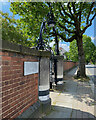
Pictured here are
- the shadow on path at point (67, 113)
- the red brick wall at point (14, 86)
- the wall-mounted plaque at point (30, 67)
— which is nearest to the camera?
the red brick wall at point (14, 86)

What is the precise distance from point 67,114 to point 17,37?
12169mm

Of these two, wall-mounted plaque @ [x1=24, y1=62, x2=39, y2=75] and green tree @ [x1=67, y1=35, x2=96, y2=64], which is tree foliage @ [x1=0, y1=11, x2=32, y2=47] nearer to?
wall-mounted plaque @ [x1=24, y1=62, x2=39, y2=75]

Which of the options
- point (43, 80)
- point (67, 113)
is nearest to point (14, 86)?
point (43, 80)

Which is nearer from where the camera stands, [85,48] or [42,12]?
[42,12]

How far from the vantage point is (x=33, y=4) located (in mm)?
9336

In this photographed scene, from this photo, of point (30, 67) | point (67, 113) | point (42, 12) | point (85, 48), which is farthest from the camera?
point (85, 48)

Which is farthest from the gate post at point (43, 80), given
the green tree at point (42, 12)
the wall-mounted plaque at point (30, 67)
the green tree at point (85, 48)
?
A: the green tree at point (85, 48)

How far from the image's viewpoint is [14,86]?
7.68 feet

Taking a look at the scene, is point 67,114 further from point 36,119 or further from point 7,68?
point 7,68

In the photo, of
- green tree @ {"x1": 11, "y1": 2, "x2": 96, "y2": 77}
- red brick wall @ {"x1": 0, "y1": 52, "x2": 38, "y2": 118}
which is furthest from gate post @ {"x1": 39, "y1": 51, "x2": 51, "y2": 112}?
green tree @ {"x1": 11, "y1": 2, "x2": 96, "y2": 77}

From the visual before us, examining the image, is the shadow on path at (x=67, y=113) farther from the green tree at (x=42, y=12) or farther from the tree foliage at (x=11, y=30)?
the tree foliage at (x=11, y=30)

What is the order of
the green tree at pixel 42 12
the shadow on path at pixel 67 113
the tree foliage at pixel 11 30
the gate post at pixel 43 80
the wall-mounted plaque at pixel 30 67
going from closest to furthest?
the wall-mounted plaque at pixel 30 67, the shadow on path at pixel 67 113, the gate post at pixel 43 80, the green tree at pixel 42 12, the tree foliage at pixel 11 30

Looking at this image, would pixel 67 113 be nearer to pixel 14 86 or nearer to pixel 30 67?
pixel 30 67

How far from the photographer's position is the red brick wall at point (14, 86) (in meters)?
2.06
